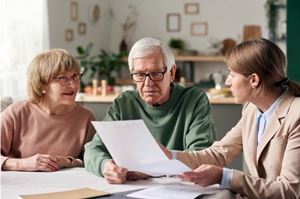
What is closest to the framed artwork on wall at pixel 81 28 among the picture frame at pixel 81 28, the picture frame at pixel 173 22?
the picture frame at pixel 81 28

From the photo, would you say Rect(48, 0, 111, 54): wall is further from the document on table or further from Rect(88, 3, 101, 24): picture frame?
the document on table

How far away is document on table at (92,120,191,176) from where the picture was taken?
1.92 m

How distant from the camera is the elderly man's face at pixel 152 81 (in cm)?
234

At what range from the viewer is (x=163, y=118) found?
2.41 m

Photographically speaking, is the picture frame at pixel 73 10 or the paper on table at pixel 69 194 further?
the picture frame at pixel 73 10

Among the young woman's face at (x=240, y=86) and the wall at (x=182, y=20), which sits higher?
the wall at (x=182, y=20)

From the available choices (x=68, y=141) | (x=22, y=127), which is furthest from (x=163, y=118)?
(x=22, y=127)

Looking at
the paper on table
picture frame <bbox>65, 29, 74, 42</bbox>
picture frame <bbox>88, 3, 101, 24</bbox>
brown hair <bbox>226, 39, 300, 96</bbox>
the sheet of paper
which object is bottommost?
the paper on table

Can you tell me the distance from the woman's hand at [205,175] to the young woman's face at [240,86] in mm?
291

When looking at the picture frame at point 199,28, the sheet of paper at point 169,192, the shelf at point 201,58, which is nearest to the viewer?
the sheet of paper at point 169,192

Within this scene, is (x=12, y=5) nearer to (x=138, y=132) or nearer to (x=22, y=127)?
(x=22, y=127)

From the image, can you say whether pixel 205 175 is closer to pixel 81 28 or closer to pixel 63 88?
pixel 63 88

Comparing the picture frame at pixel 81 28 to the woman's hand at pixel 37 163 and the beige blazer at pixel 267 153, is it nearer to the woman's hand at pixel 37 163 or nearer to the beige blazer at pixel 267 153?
the woman's hand at pixel 37 163

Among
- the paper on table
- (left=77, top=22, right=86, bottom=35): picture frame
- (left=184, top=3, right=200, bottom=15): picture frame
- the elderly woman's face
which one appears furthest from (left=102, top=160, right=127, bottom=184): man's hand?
(left=184, top=3, right=200, bottom=15): picture frame
